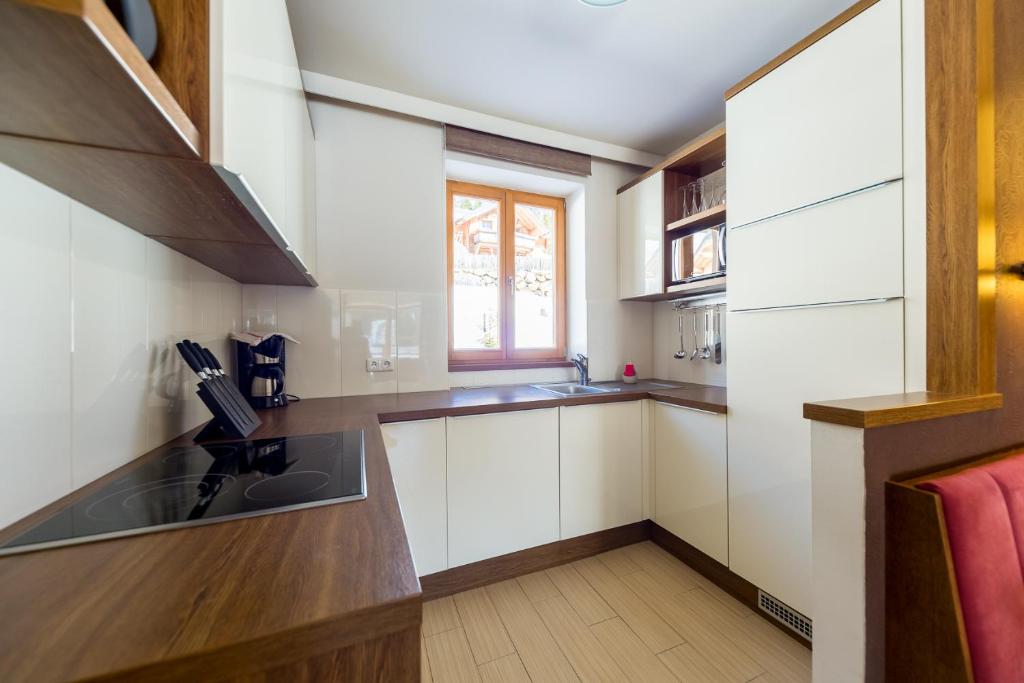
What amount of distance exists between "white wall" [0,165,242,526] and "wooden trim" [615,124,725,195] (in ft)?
7.64

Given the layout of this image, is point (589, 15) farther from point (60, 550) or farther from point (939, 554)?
point (60, 550)

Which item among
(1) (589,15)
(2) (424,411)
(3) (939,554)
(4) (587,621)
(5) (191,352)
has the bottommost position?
(4) (587,621)

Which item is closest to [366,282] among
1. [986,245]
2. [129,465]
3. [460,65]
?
[460,65]

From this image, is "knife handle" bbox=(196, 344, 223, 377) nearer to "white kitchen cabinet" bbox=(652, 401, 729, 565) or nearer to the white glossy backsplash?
the white glossy backsplash

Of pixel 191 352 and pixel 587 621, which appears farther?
pixel 587 621

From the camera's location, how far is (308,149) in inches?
72.0

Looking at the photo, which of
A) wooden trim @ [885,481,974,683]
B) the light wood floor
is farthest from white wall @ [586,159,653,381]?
wooden trim @ [885,481,974,683]

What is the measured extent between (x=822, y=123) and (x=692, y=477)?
1562 mm

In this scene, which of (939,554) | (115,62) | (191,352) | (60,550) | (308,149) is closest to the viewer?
(115,62)

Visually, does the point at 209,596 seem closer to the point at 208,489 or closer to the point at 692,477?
the point at 208,489

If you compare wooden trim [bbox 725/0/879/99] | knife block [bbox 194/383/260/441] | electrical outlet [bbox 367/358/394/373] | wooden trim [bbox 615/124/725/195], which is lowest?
knife block [bbox 194/383/260/441]

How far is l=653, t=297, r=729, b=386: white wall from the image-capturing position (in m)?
2.31

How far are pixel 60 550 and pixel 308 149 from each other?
180cm

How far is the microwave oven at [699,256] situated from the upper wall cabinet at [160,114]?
1902 millimetres
